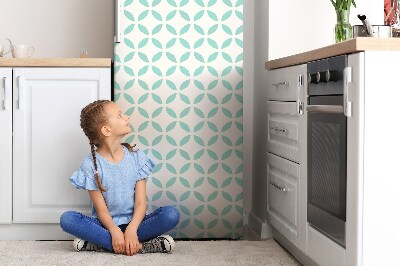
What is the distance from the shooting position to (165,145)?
381 cm

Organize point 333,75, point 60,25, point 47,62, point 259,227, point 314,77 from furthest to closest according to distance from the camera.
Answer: point 60,25, point 259,227, point 47,62, point 314,77, point 333,75

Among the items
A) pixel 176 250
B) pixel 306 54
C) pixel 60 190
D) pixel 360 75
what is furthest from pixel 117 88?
pixel 360 75

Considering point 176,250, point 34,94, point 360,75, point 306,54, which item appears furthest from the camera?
point 34,94

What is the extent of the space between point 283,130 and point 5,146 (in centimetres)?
137

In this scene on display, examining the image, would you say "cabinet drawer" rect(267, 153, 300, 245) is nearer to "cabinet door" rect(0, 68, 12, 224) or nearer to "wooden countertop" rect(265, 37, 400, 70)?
"wooden countertop" rect(265, 37, 400, 70)

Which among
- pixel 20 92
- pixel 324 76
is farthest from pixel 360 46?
pixel 20 92

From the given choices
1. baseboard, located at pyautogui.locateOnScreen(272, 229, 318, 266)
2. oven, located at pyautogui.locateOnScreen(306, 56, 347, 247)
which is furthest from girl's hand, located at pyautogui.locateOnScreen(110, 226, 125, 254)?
oven, located at pyautogui.locateOnScreen(306, 56, 347, 247)

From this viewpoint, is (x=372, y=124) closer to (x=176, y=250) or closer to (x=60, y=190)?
(x=176, y=250)

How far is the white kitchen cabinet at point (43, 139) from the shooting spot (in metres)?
3.70

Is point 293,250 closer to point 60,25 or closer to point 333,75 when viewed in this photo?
point 333,75

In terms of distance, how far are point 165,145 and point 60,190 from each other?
57 cm

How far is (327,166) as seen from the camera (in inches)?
106

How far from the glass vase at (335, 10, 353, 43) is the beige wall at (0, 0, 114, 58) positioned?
142 centimetres

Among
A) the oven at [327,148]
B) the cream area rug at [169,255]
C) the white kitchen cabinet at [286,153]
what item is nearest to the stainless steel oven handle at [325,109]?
the oven at [327,148]
